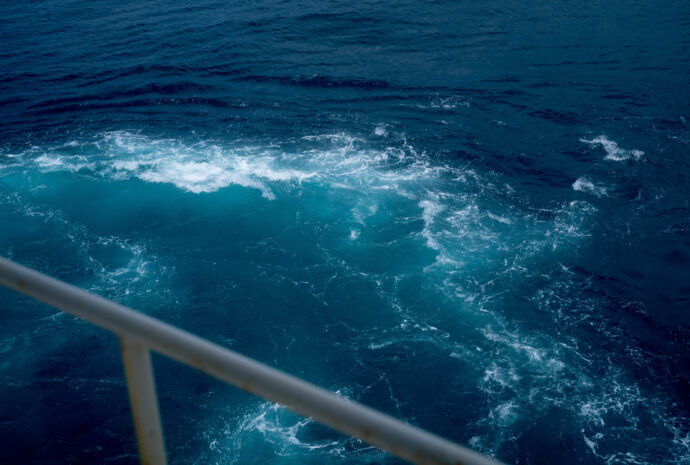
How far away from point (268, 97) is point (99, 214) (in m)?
16.4

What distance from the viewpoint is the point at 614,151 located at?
34062mm

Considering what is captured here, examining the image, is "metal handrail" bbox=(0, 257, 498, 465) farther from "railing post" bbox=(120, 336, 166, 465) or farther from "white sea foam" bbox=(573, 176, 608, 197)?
"white sea foam" bbox=(573, 176, 608, 197)

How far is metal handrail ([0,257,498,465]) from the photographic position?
1.89m

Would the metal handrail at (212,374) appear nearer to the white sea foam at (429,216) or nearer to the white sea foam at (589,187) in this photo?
the white sea foam at (429,216)

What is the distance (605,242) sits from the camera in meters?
28.4

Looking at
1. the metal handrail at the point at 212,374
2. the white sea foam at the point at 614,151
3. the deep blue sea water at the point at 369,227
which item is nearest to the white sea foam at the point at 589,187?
the deep blue sea water at the point at 369,227

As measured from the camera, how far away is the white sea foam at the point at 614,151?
1320 inches

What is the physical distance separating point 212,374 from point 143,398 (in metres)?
0.62

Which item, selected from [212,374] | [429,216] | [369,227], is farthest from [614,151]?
[212,374]

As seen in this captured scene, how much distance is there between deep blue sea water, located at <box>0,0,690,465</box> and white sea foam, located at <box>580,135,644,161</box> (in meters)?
0.22

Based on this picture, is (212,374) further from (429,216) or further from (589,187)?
(589,187)

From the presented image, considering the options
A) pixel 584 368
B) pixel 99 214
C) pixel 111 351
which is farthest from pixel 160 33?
pixel 584 368

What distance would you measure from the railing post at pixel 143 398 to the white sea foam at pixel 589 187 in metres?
32.6

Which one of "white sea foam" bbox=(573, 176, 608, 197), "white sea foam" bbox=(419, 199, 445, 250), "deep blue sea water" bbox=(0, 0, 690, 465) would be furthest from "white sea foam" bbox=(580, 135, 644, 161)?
"white sea foam" bbox=(419, 199, 445, 250)
